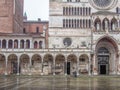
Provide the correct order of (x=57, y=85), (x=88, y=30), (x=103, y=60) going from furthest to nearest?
(x=103, y=60)
(x=88, y=30)
(x=57, y=85)

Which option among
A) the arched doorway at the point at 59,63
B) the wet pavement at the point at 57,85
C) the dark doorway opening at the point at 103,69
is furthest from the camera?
the dark doorway opening at the point at 103,69

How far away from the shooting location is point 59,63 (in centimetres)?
7950

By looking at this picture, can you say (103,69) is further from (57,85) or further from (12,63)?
(57,85)

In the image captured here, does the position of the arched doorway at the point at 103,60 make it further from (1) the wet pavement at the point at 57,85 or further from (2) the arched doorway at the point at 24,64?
(1) the wet pavement at the point at 57,85

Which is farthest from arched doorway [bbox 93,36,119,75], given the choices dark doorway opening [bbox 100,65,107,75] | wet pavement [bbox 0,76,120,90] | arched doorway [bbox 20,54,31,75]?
wet pavement [bbox 0,76,120,90]

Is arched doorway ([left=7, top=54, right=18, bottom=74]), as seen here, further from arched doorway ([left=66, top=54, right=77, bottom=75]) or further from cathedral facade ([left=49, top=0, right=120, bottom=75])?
arched doorway ([left=66, top=54, right=77, bottom=75])

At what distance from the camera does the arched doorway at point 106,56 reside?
265ft

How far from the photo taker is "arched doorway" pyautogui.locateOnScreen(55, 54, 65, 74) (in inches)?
3105

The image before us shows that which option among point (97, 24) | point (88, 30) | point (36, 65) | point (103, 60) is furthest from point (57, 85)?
point (97, 24)

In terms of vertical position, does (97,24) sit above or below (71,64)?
above

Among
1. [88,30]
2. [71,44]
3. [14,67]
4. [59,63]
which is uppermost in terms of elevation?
[88,30]

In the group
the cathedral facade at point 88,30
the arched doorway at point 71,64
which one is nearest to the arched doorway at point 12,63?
the cathedral facade at point 88,30

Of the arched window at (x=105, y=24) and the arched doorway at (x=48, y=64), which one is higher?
the arched window at (x=105, y=24)

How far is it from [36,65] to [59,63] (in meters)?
5.45
